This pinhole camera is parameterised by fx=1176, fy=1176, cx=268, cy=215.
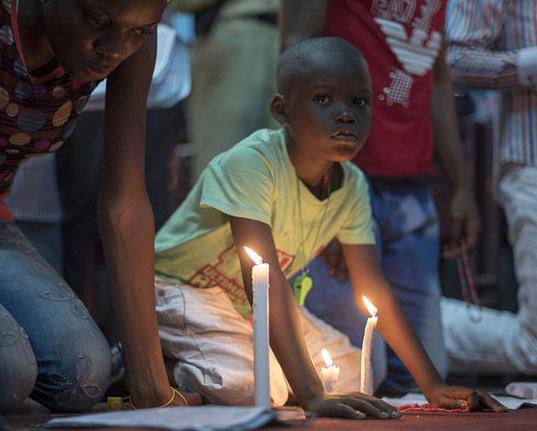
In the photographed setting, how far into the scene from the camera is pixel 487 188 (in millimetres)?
5137

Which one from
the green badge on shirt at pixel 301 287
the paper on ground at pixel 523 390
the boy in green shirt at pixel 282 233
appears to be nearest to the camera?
the boy in green shirt at pixel 282 233

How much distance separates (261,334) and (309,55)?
97cm

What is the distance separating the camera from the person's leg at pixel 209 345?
2.67m

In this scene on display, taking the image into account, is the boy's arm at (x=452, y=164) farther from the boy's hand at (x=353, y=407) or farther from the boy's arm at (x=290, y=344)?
the boy's hand at (x=353, y=407)

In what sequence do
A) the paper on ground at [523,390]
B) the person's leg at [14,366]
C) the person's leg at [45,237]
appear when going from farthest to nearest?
the person's leg at [45,237] → the paper on ground at [523,390] → the person's leg at [14,366]

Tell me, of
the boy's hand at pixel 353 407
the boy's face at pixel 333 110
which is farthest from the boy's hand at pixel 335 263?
the boy's hand at pixel 353 407

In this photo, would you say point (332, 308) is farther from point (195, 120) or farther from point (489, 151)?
point (489, 151)

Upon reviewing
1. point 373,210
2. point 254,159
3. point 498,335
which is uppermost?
point 254,159

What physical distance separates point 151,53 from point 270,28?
1062mm

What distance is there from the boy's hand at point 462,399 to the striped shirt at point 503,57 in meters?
1.06

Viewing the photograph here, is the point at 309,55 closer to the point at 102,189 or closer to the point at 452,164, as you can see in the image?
the point at 102,189

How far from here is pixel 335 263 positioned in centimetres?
306

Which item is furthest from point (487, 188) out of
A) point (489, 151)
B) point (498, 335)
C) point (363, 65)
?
point (363, 65)

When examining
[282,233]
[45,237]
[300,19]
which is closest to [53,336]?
[282,233]
